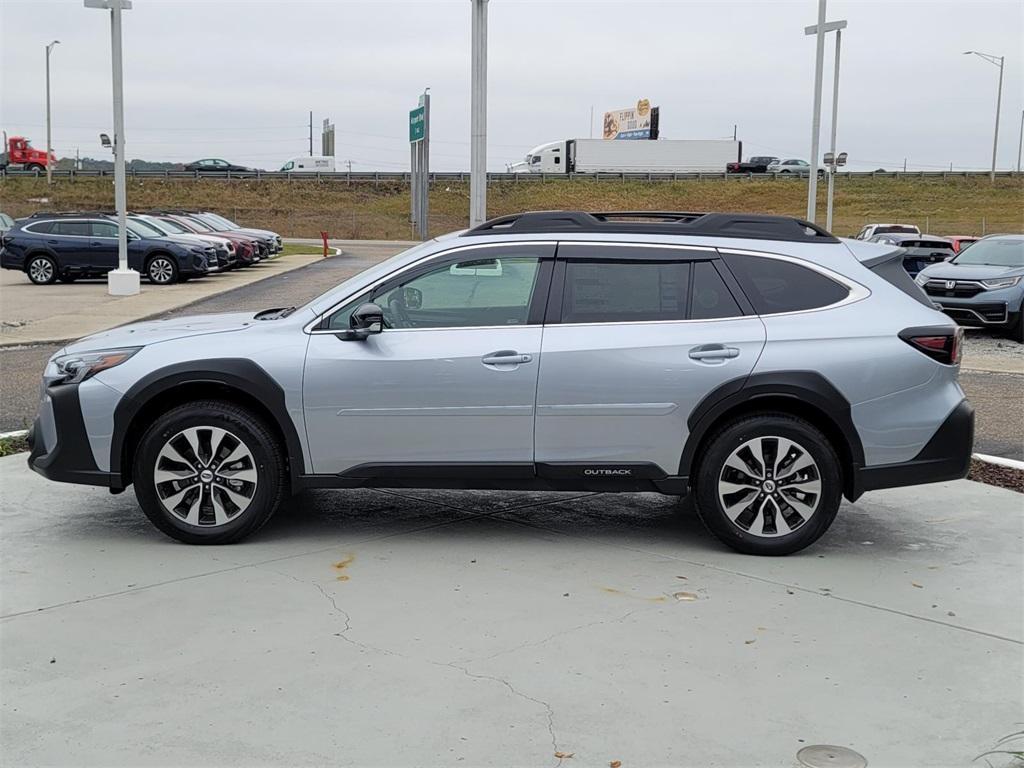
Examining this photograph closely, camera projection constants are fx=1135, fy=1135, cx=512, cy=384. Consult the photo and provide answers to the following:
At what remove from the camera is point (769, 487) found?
5922 millimetres

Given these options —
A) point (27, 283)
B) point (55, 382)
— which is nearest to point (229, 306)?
point (27, 283)

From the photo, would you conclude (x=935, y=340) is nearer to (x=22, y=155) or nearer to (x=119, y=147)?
(x=119, y=147)

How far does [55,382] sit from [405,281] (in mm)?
1983

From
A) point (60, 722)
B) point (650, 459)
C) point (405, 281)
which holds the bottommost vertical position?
point (60, 722)

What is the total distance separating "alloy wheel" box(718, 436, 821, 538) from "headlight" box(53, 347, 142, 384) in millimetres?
3270

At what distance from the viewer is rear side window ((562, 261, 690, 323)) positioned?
606 centimetres

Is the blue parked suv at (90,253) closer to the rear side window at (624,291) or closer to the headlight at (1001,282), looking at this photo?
the headlight at (1001,282)

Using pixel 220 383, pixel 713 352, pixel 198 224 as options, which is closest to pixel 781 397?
pixel 713 352

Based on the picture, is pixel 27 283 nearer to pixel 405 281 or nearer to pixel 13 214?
pixel 405 281

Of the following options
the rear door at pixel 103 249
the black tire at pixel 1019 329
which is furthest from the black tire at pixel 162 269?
the black tire at pixel 1019 329

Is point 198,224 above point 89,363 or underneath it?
above

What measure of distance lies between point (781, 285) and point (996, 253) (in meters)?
13.5

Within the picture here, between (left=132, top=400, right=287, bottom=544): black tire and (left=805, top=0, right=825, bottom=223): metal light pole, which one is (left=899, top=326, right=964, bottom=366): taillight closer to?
(left=132, top=400, right=287, bottom=544): black tire

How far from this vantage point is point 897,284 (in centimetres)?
617
